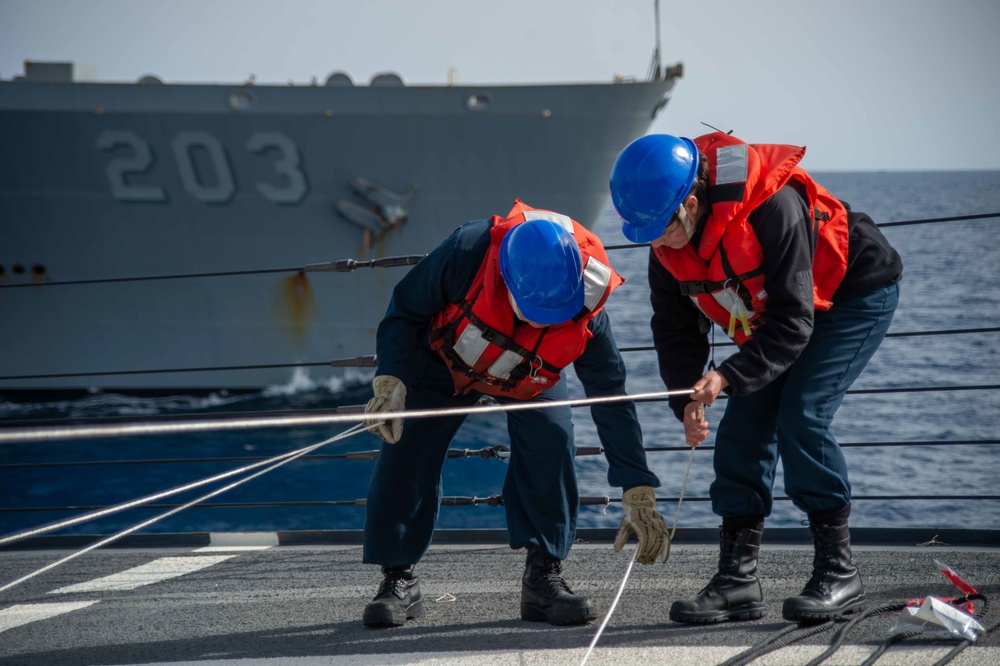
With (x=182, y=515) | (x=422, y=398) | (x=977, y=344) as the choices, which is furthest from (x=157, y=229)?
(x=977, y=344)

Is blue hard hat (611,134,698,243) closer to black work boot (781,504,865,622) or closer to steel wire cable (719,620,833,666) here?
black work boot (781,504,865,622)

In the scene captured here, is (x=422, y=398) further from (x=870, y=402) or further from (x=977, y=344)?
(x=977, y=344)

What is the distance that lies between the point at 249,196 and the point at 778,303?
12.1 meters

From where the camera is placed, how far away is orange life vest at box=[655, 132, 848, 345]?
2287 mm

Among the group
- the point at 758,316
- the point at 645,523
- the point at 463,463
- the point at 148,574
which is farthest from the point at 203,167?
the point at 758,316

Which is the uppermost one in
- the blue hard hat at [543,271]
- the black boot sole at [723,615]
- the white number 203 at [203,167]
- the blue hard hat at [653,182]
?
the white number 203 at [203,167]

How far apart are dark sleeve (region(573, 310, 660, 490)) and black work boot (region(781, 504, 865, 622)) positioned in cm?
47

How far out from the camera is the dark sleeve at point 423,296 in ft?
8.35

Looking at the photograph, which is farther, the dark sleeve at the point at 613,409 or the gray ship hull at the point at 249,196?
the gray ship hull at the point at 249,196

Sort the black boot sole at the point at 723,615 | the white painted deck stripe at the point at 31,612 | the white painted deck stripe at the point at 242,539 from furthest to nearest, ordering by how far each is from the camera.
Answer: the white painted deck stripe at the point at 242,539
the white painted deck stripe at the point at 31,612
the black boot sole at the point at 723,615

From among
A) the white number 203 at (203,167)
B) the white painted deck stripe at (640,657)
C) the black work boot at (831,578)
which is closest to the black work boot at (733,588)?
the black work boot at (831,578)

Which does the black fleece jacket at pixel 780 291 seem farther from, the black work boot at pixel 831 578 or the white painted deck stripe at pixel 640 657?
the white painted deck stripe at pixel 640 657

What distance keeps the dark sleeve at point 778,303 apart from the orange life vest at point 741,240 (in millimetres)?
45

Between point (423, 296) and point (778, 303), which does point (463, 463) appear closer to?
point (423, 296)
